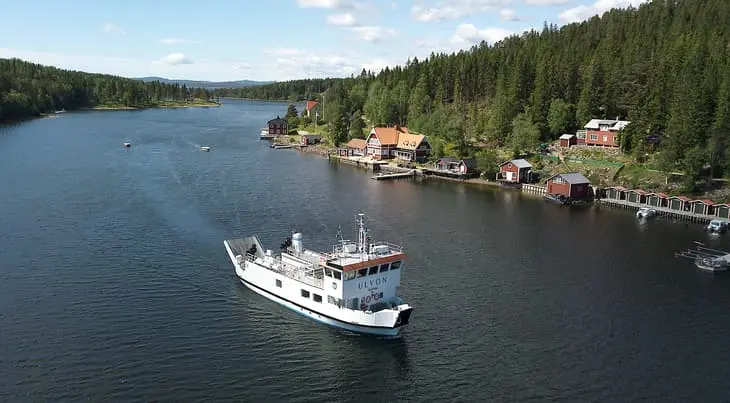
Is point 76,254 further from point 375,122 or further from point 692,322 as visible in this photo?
point 375,122

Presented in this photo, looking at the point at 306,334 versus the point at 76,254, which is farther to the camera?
the point at 76,254

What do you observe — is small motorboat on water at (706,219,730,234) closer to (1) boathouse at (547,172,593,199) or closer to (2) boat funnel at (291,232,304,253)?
(1) boathouse at (547,172,593,199)

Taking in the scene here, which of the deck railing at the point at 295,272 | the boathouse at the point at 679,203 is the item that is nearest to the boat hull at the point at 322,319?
the deck railing at the point at 295,272

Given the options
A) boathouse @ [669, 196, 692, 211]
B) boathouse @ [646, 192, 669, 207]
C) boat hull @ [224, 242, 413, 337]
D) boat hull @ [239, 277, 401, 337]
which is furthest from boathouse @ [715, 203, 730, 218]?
boat hull @ [239, 277, 401, 337]

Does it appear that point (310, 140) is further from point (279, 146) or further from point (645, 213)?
point (645, 213)

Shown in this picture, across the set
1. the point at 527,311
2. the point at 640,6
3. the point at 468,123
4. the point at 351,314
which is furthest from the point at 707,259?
the point at 640,6

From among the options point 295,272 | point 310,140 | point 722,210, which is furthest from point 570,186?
point 310,140

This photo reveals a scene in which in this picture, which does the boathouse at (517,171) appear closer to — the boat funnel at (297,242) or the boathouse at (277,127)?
the boat funnel at (297,242)
